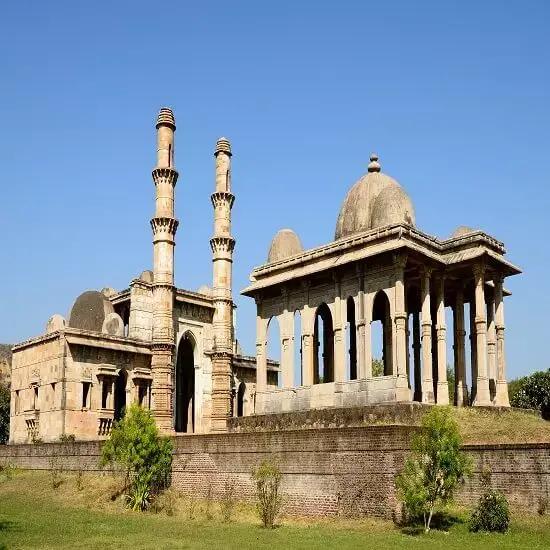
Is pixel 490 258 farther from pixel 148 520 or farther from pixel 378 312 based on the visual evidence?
pixel 148 520

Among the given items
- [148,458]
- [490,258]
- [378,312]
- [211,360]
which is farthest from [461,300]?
[211,360]

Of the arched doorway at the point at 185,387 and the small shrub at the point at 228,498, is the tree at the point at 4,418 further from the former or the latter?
the small shrub at the point at 228,498

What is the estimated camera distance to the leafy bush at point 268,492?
765 inches

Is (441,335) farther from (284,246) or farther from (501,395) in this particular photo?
(284,246)

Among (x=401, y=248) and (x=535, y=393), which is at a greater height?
(x=401, y=248)

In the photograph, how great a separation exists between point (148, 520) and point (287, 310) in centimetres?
1296

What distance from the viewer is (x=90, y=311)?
40312mm

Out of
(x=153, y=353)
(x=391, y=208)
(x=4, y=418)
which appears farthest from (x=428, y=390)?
(x=4, y=418)

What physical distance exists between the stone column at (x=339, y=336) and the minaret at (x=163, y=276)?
35.6 feet

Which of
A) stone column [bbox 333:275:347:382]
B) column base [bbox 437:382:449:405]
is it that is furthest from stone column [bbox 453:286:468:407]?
stone column [bbox 333:275:347:382]

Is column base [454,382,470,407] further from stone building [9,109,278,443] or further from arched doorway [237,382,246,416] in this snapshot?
arched doorway [237,382,246,416]

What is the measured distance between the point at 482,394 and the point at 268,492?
1044cm

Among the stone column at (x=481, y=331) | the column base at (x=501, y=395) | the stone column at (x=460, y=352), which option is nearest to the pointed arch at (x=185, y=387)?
the stone column at (x=460, y=352)

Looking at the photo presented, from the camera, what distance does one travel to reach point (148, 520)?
69.8 ft
